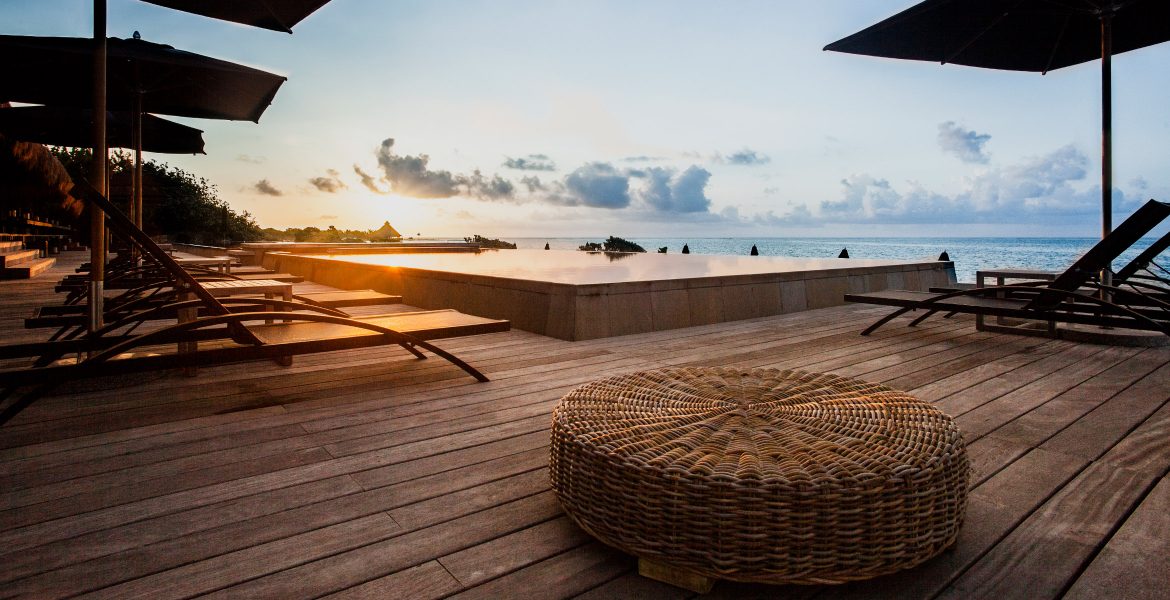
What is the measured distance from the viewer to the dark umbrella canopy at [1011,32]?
4820 mm

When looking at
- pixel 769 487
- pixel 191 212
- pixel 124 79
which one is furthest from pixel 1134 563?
pixel 191 212

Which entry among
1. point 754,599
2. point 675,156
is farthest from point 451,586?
point 675,156

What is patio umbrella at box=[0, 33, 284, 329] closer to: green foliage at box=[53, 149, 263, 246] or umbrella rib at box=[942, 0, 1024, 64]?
umbrella rib at box=[942, 0, 1024, 64]

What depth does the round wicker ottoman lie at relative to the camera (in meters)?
1.23

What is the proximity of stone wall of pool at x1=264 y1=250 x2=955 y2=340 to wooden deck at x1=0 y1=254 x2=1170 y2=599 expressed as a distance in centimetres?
120

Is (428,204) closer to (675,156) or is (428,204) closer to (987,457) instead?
(675,156)

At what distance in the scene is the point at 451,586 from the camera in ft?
4.27

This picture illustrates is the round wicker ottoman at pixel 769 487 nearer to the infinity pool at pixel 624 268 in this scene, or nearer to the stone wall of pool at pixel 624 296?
the stone wall of pool at pixel 624 296

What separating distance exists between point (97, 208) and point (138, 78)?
3137 millimetres

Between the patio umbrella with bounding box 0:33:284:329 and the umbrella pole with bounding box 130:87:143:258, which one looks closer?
the patio umbrella with bounding box 0:33:284:329

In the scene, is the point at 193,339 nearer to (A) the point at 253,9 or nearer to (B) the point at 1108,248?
(A) the point at 253,9

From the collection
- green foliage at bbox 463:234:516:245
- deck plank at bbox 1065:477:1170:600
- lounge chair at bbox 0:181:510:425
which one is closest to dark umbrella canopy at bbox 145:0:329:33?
lounge chair at bbox 0:181:510:425

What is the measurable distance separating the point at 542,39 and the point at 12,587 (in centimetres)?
1272

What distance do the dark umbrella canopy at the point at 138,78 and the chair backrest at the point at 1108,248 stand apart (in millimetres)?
6452
